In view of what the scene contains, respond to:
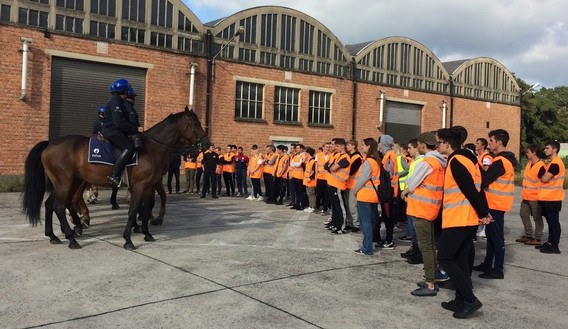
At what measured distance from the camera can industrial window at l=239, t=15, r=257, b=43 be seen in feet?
74.3

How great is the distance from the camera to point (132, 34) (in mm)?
19438

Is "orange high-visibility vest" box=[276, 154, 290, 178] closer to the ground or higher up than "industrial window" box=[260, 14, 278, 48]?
closer to the ground

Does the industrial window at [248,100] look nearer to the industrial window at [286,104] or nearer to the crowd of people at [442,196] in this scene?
the industrial window at [286,104]

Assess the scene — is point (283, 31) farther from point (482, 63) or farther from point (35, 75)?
point (482, 63)

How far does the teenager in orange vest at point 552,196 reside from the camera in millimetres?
8156

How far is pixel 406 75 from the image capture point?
29422 mm

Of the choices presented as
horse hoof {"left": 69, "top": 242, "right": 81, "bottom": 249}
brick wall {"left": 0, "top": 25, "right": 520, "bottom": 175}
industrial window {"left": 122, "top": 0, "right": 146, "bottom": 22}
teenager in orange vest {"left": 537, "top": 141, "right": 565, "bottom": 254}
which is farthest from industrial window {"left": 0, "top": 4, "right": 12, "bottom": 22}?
teenager in orange vest {"left": 537, "top": 141, "right": 565, "bottom": 254}

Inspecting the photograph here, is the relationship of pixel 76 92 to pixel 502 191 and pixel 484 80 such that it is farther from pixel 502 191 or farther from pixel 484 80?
pixel 484 80

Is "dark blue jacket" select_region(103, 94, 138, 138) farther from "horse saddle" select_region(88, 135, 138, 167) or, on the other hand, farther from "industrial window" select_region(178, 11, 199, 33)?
"industrial window" select_region(178, 11, 199, 33)

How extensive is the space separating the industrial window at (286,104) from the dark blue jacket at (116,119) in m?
16.3

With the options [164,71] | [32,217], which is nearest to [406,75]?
[164,71]

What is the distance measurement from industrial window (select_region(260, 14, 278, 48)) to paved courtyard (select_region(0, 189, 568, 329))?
52.6 ft

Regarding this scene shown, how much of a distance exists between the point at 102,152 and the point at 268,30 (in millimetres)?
17180

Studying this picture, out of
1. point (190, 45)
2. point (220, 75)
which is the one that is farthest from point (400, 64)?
point (190, 45)
